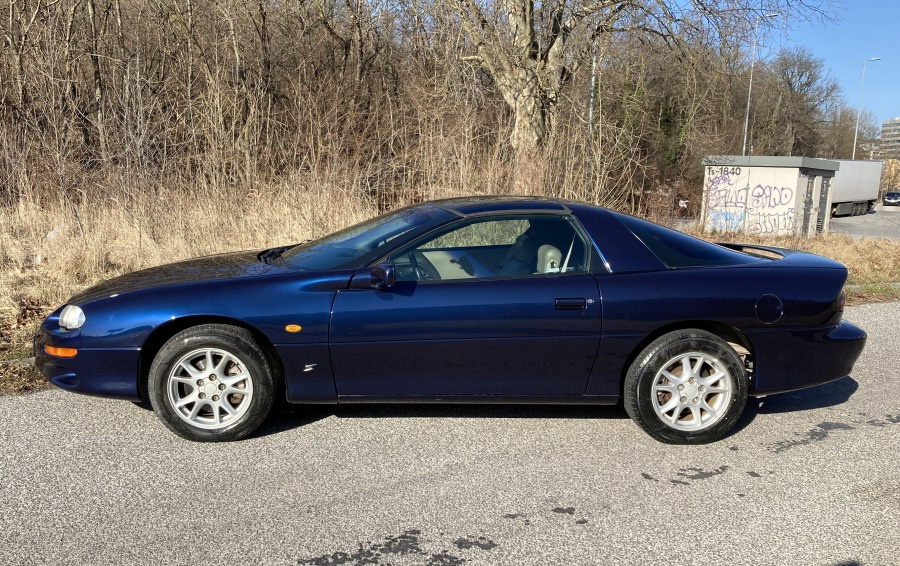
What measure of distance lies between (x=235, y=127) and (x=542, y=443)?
10.8 metres

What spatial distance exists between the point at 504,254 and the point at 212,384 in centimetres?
190

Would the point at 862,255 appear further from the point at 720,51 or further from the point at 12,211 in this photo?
the point at 12,211

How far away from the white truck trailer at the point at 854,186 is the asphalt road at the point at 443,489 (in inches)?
1564

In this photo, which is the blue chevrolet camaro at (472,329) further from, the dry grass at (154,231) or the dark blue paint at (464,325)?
the dry grass at (154,231)

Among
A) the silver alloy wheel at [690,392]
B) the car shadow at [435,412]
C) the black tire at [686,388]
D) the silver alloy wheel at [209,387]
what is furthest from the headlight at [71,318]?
the silver alloy wheel at [690,392]

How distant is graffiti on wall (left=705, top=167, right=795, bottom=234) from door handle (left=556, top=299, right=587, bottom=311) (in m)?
16.2

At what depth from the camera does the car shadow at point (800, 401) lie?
4770mm

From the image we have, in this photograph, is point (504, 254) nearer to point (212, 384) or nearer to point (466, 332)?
point (466, 332)

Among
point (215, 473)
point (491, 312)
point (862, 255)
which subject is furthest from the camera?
point (862, 255)

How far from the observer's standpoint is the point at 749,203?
19.9 metres

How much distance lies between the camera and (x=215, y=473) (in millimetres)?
3576

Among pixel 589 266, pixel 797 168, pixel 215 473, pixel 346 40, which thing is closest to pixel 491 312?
pixel 589 266

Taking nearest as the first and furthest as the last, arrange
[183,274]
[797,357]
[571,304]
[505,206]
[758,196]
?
[571,304] → [797,357] → [183,274] → [505,206] → [758,196]

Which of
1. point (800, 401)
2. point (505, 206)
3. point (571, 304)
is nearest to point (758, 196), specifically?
point (800, 401)
